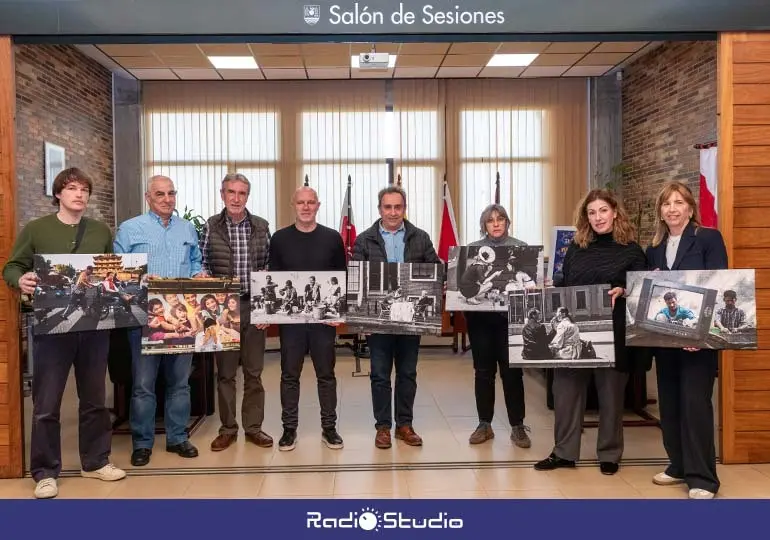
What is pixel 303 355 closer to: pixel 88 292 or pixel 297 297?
pixel 297 297

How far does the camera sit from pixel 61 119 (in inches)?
311

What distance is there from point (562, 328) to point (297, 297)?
146 cm

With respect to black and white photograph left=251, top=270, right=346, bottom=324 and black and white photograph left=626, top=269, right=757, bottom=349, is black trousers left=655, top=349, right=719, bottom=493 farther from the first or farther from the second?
black and white photograph left=251, top=270, right=346, bottom=324

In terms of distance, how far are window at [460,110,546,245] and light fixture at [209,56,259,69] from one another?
3.19 metres

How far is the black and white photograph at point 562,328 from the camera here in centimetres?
329

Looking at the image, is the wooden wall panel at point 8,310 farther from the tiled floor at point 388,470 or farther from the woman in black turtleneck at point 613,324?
the woman in black turtleneck at point 613,324

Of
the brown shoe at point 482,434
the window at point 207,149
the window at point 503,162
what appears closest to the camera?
the brown shoe at point 482,434

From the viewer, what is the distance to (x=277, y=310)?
3650mm

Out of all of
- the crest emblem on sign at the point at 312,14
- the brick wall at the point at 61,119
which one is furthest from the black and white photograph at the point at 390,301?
the brick wall at the point at 61,119

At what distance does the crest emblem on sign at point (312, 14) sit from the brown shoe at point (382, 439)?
7.96 feet

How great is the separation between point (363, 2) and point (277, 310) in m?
1.75

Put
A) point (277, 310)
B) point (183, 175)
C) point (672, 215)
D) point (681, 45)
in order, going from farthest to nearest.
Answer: point (183, 175) < point (681, 45) < point (277, 310) < point (672, 215)
